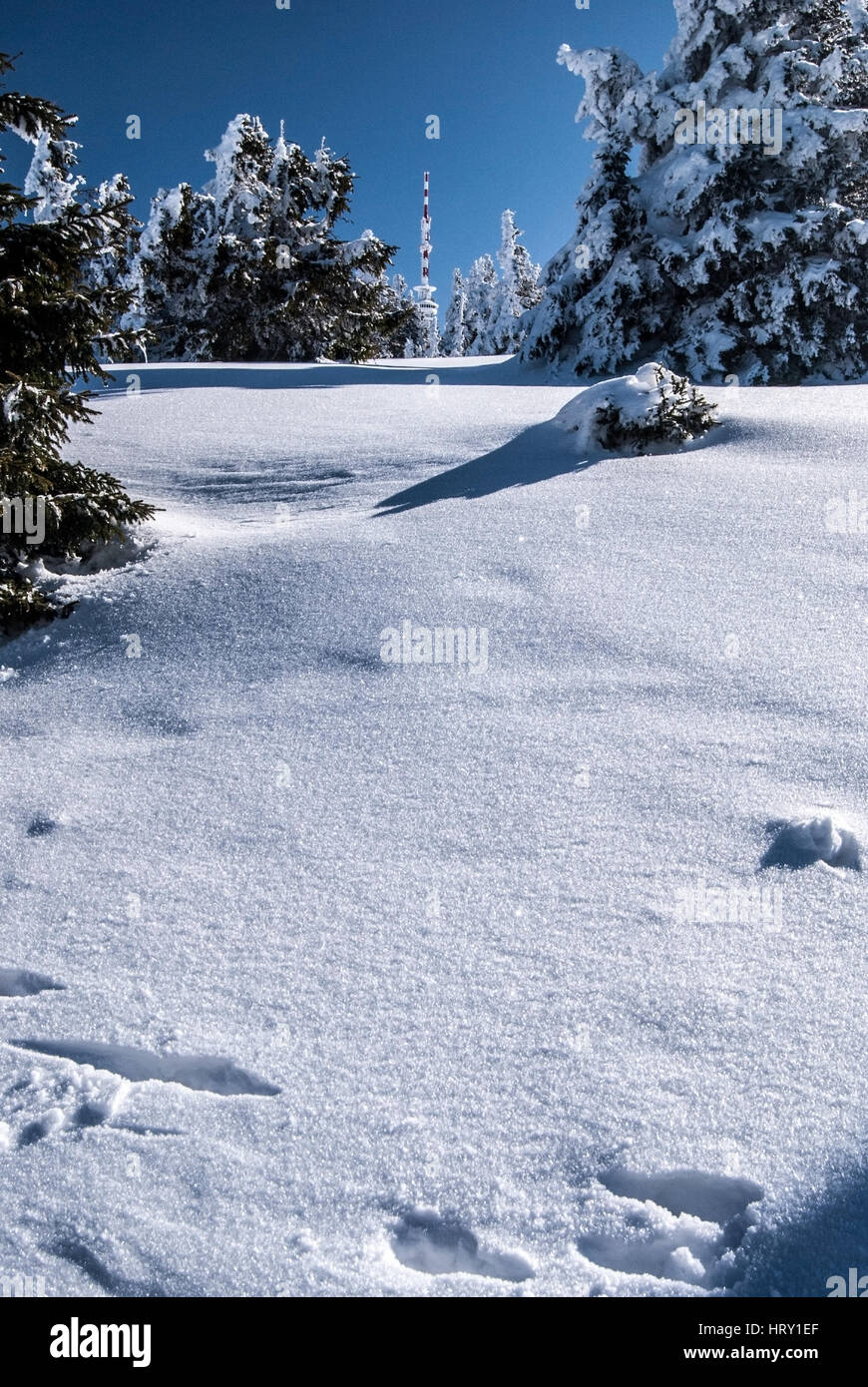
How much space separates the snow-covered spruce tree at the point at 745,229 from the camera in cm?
1591

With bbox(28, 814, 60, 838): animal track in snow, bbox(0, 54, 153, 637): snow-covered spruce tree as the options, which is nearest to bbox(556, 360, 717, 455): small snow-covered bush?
bbox(0, 54, 153, 637): snow-covered spruce tree

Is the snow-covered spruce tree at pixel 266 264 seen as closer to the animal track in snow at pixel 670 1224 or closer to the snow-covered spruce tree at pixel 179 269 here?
the snow-covered spruce tree at pixel 179 269

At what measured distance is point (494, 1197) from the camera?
5.60ft

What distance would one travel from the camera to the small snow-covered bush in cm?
678

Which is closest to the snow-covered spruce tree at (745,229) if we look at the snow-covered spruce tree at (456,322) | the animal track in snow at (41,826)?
the animal track in snow at (41,826)

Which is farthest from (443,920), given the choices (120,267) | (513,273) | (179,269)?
(513,273)

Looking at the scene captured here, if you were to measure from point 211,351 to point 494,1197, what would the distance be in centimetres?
2362

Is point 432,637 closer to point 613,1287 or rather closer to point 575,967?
point 575,967

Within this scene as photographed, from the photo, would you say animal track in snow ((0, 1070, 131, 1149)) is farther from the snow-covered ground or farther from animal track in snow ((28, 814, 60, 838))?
animal track in snow ((28, 814, 60, 838))

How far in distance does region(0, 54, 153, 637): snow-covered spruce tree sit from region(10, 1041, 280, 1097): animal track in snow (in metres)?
3.34

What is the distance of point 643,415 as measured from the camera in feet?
22.1

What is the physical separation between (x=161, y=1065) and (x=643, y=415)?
20.3 feet

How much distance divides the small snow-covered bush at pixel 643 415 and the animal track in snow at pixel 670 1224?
6090mm

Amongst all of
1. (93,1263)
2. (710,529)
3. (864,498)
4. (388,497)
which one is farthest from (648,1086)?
(388,497)
